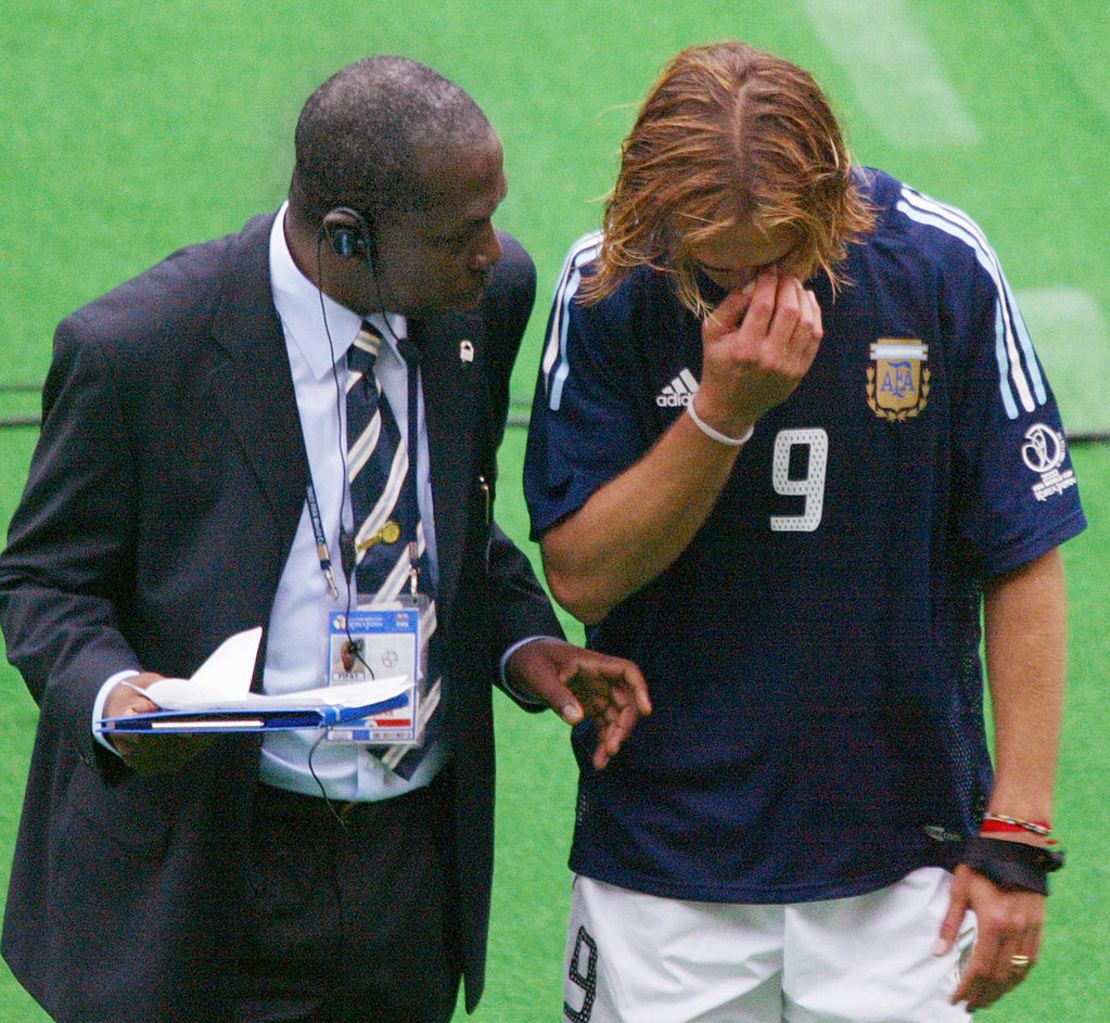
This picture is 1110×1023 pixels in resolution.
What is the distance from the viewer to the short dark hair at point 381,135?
7.03 ft

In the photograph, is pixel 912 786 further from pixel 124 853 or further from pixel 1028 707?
pixel 124 853

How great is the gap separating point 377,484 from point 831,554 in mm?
546

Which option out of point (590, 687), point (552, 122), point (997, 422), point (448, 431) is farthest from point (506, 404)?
point (552, 122)

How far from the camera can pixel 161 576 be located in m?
2.23

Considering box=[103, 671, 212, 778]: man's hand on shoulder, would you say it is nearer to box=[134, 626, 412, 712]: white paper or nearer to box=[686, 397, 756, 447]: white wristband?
box=[134, 626, 412, 712]: white paper

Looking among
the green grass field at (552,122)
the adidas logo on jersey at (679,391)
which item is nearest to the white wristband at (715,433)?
the adidas logo on jersey at (679,391)

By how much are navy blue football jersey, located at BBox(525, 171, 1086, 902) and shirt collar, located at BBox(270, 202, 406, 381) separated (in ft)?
0.80

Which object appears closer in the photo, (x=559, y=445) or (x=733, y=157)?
(x=733, y=157)

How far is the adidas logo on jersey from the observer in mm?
2186

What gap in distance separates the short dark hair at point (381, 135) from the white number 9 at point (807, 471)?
1.62 feet

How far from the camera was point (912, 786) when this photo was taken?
2.30m

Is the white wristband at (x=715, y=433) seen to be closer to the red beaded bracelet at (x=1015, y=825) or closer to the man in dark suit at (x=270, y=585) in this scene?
the man in dark suit at (x=270, y=585)

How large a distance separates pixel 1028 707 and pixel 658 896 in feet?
1.64

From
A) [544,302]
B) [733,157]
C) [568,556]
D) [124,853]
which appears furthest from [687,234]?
[544,302]
